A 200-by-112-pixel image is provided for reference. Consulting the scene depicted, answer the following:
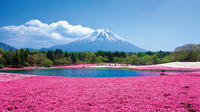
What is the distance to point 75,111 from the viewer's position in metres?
6.63

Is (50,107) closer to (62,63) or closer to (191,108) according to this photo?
(191,108)

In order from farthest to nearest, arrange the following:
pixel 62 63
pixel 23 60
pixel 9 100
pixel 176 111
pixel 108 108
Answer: pixel 62 63 → pixel 23 60 → pixel 9 100 → pixel 108 108 → pixel 176 111

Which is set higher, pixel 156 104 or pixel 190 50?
pixel 190 50

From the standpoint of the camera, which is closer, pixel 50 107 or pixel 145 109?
pixel 145 109

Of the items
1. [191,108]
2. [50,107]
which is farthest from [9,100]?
[191,108]

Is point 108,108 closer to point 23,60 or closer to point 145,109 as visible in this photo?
point 145,109

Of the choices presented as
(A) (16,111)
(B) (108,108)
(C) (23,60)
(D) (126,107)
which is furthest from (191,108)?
(C) (23,60)

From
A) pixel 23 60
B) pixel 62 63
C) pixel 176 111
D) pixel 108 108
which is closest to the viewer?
pixel 176 111

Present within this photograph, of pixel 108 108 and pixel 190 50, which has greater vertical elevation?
pixel 190 50

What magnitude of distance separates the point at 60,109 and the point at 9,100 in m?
4.50

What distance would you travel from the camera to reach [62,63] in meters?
74.1

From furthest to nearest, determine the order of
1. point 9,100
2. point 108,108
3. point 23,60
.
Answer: point 23,60 → point 9,100 → point 108,108

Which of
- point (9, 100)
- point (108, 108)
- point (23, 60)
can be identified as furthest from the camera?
point (23, 60)

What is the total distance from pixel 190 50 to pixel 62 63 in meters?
66.3
